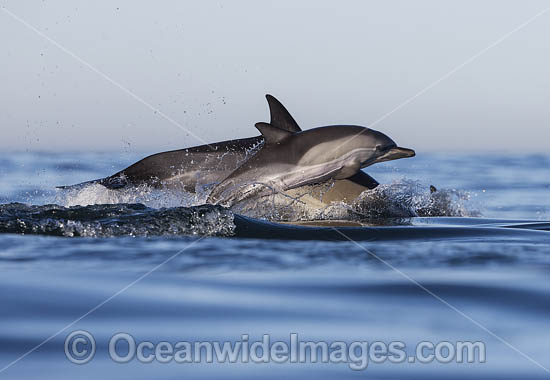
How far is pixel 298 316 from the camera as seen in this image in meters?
4.54

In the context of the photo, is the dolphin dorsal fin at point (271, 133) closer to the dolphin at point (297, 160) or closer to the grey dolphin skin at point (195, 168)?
the dolphin at point (297, 160)

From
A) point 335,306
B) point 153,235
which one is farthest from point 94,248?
point 335,306

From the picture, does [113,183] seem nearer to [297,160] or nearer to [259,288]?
[297,160]

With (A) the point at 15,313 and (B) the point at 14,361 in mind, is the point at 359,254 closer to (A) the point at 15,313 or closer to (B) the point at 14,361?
(A) the point at 15,313

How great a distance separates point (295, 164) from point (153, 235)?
3219mm

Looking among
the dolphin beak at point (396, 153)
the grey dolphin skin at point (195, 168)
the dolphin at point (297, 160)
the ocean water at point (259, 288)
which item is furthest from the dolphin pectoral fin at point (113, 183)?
the dolphin beak at point (396, 153)

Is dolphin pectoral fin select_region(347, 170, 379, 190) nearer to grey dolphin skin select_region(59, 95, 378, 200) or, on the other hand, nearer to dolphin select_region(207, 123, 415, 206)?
grey dolphin skin select_region(59, 95, 378, 200)

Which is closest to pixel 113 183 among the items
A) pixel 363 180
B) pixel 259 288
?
pixel 363 180

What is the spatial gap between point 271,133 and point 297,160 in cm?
47

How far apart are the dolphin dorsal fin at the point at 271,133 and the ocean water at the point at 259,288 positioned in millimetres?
1452

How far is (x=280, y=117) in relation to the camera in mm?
10680

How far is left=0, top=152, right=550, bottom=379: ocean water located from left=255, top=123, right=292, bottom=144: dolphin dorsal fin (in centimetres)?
145

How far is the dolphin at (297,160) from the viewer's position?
1039 centimetres

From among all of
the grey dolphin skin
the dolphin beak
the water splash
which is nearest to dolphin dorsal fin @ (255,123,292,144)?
the grey dolphin skin
